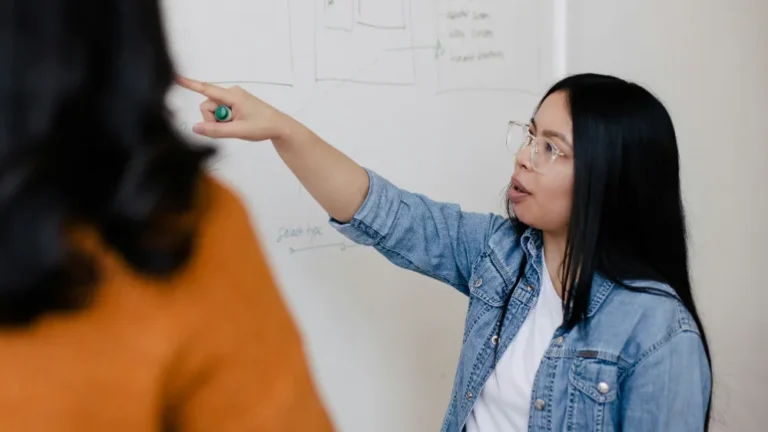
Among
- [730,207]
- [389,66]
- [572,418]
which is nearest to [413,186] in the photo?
[389,66]

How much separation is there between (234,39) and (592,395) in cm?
71

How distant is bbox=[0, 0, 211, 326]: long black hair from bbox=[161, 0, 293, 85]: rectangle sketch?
0.53 metres

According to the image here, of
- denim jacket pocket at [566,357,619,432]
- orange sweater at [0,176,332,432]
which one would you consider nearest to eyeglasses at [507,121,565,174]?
denim jacket pocket at [566,357,619,432]

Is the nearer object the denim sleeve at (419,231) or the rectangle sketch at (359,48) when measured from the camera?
the denim sleeve at (419,231)

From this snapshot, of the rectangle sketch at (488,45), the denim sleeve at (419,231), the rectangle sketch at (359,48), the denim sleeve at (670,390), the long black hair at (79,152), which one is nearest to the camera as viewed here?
the long black hair at (79,152)

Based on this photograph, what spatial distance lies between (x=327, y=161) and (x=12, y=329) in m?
0.58

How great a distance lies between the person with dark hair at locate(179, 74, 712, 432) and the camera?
90cm

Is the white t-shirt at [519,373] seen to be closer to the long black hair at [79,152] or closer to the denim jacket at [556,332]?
the denim jacket at [556,332]

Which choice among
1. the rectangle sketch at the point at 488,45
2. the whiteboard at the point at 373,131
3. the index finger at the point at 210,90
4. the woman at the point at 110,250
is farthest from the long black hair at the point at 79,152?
the rectangle sketch at the point at 488,45

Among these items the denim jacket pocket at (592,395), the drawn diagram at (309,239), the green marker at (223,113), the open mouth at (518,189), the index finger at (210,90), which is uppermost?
the index finger at (210,90)

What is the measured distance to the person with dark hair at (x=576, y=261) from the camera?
2.94ft

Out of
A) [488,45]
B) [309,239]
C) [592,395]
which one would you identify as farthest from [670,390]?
[488,45]

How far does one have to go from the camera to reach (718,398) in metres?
1.63

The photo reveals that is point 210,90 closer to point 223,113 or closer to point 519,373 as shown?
point 223,113
